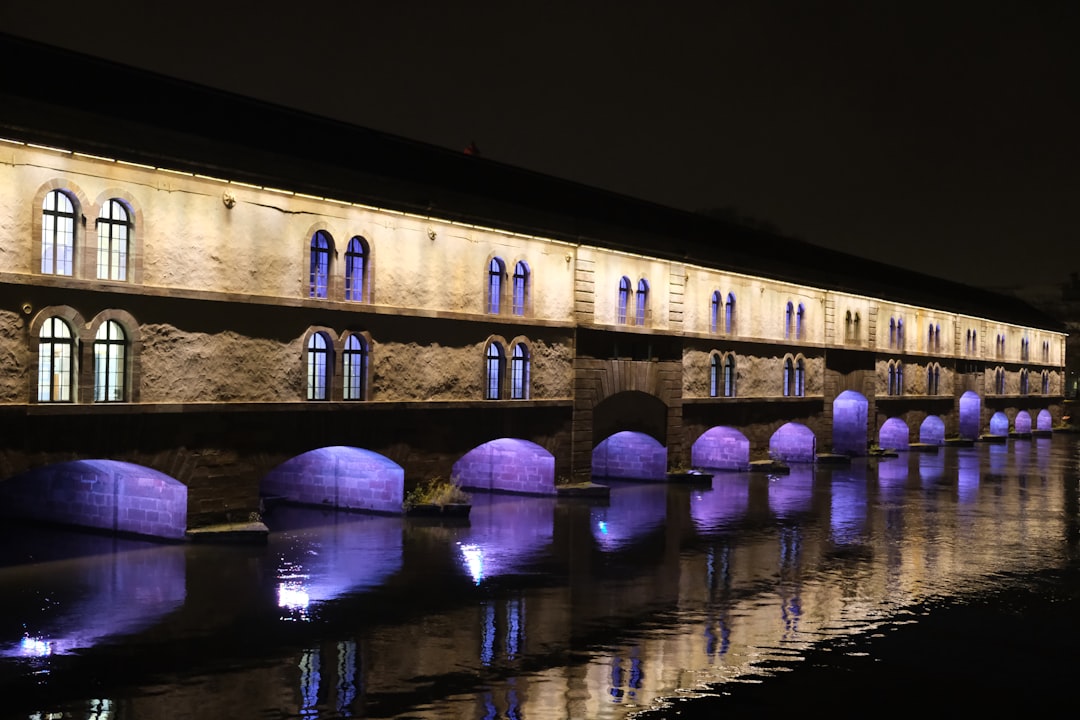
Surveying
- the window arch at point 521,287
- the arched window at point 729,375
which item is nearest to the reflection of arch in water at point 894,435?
the arched window at point 729,375

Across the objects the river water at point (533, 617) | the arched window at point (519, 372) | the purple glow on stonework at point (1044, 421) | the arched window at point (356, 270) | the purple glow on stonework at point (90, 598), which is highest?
the arched window at point (356, 270)

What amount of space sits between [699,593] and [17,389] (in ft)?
43.8

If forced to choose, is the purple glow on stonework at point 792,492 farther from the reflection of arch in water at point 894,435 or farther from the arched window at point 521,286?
the reflection of arch in water at point 894,435

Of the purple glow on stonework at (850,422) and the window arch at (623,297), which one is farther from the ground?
the window arch at (623,297)

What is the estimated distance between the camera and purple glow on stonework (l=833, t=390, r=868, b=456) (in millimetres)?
52594

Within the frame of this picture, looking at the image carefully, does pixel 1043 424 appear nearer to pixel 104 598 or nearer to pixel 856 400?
pixel 856 400

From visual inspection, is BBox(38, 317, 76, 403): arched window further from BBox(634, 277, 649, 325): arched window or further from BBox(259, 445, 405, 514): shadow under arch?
BBox(634, 277, 649, 325): arched window

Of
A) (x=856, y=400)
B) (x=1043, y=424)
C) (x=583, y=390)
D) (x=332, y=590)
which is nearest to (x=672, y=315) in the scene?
(x=583, y=390)

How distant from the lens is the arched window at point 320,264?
2567 centimetres

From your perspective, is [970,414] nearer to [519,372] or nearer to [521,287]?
[519,372]

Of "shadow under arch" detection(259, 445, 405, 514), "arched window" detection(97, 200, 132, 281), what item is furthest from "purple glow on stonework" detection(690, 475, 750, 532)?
"arched window" detection(97, 200, 132, 281)

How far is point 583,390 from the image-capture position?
3431cm

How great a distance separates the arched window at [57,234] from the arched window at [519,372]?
1376 cm

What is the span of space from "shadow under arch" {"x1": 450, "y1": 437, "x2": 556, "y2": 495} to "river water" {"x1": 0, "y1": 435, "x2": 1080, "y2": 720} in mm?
3152
